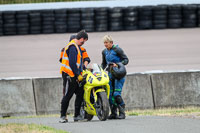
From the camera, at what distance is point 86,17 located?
21.7m

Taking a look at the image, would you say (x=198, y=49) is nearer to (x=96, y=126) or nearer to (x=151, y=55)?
(x=151, y=55)

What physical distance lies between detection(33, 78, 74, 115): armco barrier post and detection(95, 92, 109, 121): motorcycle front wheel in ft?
8.00

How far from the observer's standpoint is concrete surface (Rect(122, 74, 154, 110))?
Answer: 1141cm

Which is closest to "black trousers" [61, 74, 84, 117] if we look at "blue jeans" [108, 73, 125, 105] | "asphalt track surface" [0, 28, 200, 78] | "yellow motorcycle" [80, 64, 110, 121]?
"yellow motorcycle" [80, 64, 110, 121]

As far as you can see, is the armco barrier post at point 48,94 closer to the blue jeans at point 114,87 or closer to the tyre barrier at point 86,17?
the blue jeans at point 114,87

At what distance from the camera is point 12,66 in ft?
56.4

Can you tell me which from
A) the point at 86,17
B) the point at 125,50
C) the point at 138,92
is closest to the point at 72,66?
the point at 138,92

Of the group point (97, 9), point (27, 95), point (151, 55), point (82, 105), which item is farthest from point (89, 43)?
point (82, 105)

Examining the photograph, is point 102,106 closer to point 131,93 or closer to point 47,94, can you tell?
point 131,93

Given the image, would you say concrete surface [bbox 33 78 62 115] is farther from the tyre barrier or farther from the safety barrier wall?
the tyre barrier

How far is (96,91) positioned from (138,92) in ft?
7.97

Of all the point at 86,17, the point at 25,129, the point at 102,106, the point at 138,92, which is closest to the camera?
the point at 25,129

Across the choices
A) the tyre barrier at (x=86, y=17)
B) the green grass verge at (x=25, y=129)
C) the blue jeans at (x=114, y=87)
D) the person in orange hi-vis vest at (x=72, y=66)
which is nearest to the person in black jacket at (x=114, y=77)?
the blue jeans at (x=114, y=87)

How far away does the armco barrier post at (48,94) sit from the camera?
453 inches
